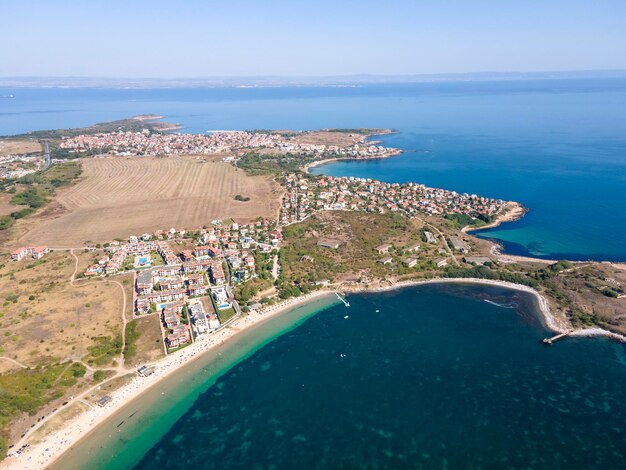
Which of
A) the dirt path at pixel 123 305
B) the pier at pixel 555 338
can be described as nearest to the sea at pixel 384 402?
the pier at pixel 555 338

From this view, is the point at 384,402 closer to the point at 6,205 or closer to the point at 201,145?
the point at 6,205

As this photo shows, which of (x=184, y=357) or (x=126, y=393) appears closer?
(x=126, y=393)

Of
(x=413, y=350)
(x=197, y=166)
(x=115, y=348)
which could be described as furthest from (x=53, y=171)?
(x=413, y=350)

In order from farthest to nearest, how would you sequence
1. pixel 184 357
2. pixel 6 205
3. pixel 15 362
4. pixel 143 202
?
1. pixel 143 202
2. pixel 6 205
3. pixel 184 357
4. pixel 15 362

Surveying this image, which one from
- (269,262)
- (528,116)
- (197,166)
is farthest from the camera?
(528,116)

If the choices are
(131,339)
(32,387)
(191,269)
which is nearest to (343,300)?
(191,269)

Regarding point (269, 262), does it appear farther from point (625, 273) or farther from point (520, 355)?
point (625, 273)
